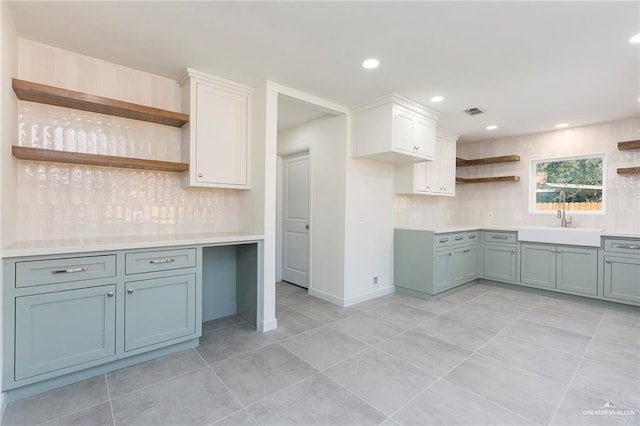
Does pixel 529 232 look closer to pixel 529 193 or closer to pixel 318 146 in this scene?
pixel 529 193

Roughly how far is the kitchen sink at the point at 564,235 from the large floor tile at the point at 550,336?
4.71ft

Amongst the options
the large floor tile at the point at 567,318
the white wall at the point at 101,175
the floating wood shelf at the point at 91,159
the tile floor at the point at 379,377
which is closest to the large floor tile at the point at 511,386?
the tile floor at the point at 379,377

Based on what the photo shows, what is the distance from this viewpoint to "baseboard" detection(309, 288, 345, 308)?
3.63 meters

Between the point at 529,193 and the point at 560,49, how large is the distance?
3.02 m

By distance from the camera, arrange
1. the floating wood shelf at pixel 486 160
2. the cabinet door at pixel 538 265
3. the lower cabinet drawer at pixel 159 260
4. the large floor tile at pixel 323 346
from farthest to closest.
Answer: the floating wood shelf at pixel 486 160 < the cabinet door at pixel 538 265 < the large floor tile at pixel 323 346 < the lower cabinet drawer at pixel 159 260

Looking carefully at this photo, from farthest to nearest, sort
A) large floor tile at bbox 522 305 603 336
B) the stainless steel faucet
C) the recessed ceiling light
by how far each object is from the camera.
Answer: the stainless steel faucet → large floor tile at bbox 522 305 603 336 → the recessed ceiling light

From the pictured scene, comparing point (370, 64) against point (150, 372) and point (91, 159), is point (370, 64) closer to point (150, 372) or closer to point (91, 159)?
point (91, 159)

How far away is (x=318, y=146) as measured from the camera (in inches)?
158

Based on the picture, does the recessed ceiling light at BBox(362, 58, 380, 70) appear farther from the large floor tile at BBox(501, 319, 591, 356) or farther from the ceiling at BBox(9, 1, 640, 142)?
the large floor tile at BBox(501, 319, 591, 356)

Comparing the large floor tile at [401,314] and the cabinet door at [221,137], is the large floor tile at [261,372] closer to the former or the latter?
the large floor tile at [401,314]

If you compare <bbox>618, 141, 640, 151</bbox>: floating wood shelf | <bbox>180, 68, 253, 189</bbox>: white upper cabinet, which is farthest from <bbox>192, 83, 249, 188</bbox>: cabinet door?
<bbox>618, 141, 640, 151</bbox>: floating wood shelf

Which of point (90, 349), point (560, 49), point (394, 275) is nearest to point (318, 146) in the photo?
point (394, 275)

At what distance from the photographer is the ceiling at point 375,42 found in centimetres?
Answer: 185

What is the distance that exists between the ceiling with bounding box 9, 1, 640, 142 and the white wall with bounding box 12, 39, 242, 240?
152 mm
